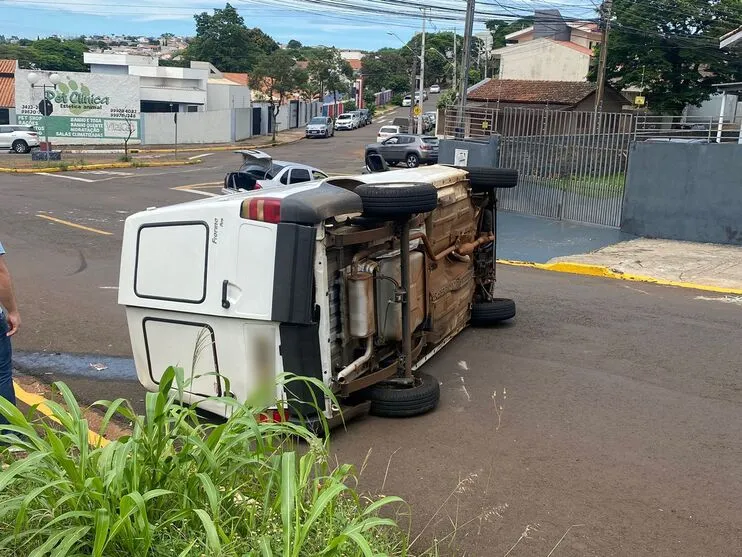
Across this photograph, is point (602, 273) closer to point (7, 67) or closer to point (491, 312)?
point (491, 312)

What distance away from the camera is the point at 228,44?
110938 mm

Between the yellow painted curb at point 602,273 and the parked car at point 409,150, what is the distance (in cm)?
2486

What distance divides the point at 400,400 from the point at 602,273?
25.1 feet

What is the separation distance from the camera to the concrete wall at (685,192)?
1531 cm

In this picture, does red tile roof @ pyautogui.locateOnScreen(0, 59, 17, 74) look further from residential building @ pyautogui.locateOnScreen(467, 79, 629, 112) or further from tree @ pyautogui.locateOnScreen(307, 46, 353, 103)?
residential building @ pyautogui.locateOnScreen(467, 79, 629, 112)

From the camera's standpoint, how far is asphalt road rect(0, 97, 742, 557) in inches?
186

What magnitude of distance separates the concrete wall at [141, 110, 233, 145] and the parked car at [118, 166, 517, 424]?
44.7m

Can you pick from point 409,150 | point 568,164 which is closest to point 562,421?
point 568,164

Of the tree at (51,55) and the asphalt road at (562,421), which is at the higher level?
the tree at (51,55)

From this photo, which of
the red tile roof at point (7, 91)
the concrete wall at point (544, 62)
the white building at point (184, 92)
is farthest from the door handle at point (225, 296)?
the concrete wall at point (544, 62)

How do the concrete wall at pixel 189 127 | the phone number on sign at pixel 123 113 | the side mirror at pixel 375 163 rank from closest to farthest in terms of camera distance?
the side mirror at pixel 375 163 < the phone number on sign at pixel 123 113 < the concrete wall at pixel 189 127

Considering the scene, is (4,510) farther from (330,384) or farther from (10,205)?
(10,205)

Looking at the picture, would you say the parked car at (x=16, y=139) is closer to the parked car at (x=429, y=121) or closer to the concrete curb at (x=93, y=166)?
the concrete curb at (x=93, y=166)

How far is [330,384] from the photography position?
18.9 ft
